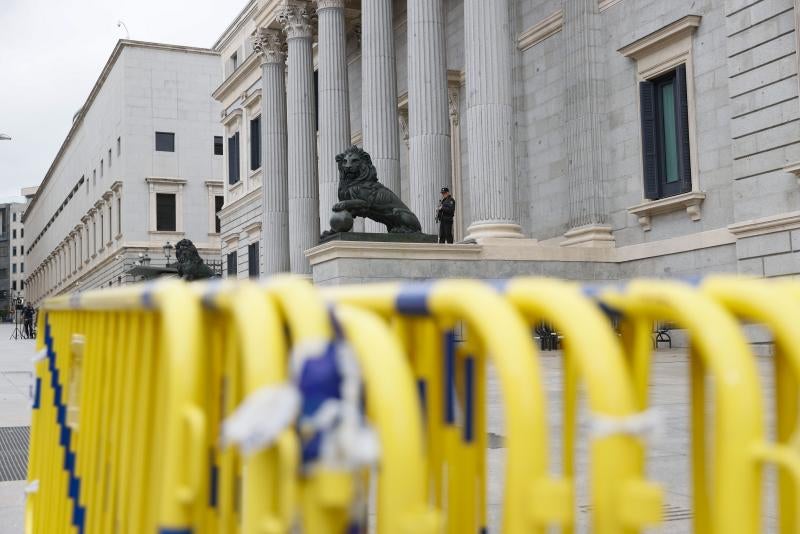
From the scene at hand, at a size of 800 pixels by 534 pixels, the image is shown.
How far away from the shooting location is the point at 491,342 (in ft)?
6.11

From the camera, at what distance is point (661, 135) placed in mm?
22281

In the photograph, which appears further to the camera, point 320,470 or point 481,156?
point 481,156

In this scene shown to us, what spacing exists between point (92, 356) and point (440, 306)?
2.27m

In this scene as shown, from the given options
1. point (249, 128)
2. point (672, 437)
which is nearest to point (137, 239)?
point (249, 128)

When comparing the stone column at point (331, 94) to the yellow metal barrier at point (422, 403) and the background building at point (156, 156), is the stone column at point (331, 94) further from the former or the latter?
the background building at point (156, 156)

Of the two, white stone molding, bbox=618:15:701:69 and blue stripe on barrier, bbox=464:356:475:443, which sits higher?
white stone molding, bbox=618:15:701:69

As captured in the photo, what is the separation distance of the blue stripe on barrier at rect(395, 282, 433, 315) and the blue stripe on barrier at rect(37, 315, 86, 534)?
2301 mm

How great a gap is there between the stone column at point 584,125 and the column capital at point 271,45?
15.8 m

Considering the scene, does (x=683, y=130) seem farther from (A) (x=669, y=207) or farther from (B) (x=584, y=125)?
(B) (x=584, y=125)

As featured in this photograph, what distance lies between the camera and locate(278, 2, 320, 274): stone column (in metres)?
33.2

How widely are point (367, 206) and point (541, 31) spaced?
808cm

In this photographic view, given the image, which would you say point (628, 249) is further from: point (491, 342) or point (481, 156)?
point (491, 342)

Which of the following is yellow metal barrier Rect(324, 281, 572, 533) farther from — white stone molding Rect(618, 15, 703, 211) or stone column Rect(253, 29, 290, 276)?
stone column Rect(253, 29, 290, 276)

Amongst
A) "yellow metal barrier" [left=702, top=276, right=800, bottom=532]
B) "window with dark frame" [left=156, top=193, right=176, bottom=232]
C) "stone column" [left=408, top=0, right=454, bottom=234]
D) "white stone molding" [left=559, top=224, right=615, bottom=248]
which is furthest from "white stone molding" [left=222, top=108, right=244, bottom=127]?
"yellow metal barrier" [left=702, top=276, right=800, bottom=532]
